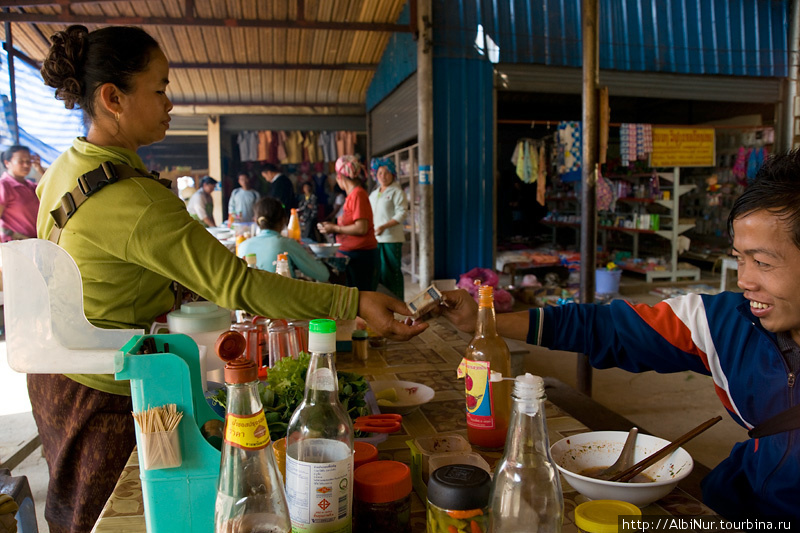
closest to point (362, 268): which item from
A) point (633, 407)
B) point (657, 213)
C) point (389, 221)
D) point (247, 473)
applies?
point (389, 221)

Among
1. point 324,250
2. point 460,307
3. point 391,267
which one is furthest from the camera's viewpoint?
point 391,267

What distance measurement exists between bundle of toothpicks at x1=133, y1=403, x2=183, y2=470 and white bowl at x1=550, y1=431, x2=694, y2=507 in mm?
746

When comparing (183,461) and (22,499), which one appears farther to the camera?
(22,499)

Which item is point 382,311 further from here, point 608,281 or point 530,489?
point 608,281

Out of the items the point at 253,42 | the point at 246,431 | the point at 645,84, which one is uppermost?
the point at 253,42

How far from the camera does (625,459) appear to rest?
139cm

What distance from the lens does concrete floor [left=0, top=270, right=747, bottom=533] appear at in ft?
11.8

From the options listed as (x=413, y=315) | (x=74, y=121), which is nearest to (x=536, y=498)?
(x=413, y=315)

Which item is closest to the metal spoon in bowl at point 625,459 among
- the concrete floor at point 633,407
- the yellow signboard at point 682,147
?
the concrete floor at point 633,407

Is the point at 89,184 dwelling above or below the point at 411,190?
below

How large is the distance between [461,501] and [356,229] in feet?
16.9

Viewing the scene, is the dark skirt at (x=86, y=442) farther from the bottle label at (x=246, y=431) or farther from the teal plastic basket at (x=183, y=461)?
the bottle label at (x=246, y=431)

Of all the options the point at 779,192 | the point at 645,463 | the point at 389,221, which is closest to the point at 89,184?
the point at 645,463

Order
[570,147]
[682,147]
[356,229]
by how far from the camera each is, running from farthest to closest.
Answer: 1. [682,147]
2. [570,147]
3. [356,229]
